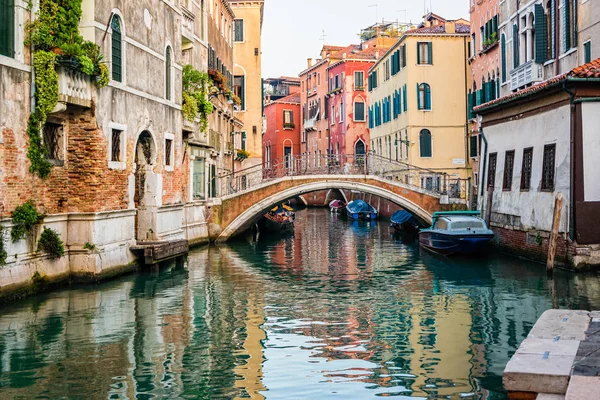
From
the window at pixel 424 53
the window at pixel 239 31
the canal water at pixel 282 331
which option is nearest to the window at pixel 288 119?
the window at pixel 239 31

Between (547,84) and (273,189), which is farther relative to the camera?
(273,189)

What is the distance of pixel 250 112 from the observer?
38.6 metres

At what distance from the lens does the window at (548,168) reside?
1758cm

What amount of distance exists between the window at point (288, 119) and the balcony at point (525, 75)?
126ft

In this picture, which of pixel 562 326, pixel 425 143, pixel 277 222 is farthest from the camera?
pixel 425 143

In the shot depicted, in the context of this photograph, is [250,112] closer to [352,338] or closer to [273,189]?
[273,189]

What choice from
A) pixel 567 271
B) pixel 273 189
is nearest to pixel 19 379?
pixel 567 271

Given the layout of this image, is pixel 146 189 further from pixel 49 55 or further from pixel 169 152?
pixel 49 55

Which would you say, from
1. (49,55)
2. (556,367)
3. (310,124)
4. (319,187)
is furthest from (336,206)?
(556,367)

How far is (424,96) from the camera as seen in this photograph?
33719 millimetres

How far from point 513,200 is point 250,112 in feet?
67.4

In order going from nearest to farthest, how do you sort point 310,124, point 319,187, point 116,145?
point 116,145
point 319,187
point 310,124

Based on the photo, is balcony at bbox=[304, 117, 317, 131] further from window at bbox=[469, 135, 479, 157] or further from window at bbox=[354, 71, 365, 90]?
window at bbox=[469, 135, 479, 157]

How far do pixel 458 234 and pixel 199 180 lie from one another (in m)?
8.18
